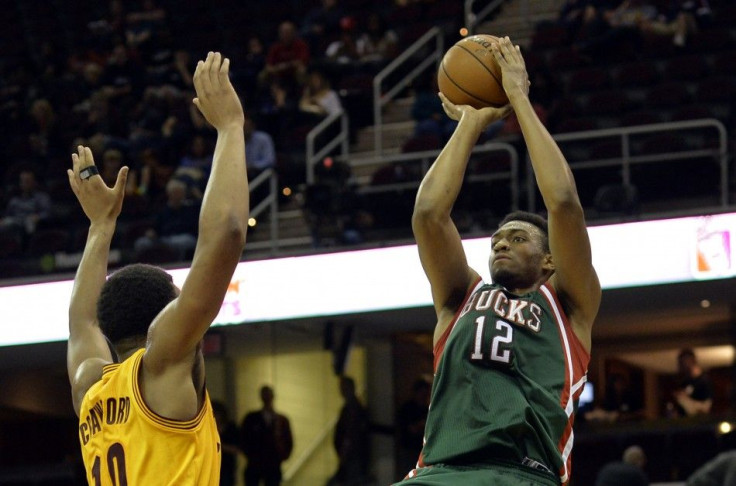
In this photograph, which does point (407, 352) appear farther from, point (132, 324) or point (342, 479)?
point (132, 324)

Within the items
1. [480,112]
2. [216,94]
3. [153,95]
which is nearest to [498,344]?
[480,112]

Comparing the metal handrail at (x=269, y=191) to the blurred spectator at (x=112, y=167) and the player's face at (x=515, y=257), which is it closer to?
the blurred spectator at (x=112, y=167)

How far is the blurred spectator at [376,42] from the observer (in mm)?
14625

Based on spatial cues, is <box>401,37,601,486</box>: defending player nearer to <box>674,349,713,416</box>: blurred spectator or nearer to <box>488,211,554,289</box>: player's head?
<box>488,211,554,289</box>: player's head

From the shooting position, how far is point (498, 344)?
3.72m

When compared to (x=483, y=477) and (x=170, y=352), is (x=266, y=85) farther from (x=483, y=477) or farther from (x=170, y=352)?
(x=170, y=352)

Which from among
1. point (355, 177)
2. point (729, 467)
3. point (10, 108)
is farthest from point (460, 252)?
point (10, 108)

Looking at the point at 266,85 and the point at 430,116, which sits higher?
the point at 266,85

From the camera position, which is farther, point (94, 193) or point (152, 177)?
point (152, 177)

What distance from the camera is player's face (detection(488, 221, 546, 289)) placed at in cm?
395

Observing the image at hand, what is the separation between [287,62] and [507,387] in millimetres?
11399

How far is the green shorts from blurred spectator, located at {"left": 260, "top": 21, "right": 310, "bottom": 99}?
36.3 ft

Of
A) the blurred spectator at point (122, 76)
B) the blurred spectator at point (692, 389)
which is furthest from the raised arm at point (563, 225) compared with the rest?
the blurred spectator at point (122, 76)

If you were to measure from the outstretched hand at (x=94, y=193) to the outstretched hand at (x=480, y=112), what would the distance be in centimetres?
108
